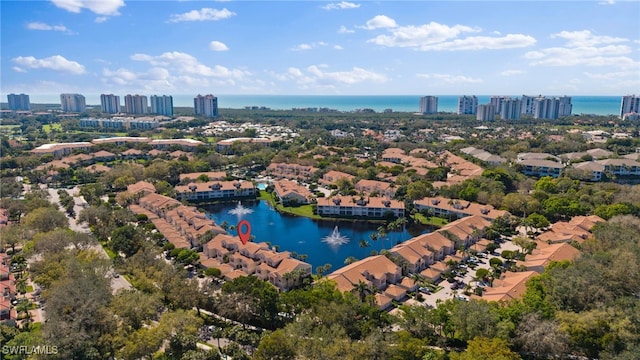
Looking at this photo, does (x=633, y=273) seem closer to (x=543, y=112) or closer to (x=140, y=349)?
(x=140, y=349)

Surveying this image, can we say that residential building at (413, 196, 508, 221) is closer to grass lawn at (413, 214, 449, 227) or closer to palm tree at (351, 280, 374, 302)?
grass lawn at (413, 214, 449, 227)

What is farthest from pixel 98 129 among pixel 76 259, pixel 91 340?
pixel 91 340

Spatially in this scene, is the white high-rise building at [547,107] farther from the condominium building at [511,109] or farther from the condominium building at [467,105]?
the condominium building at [467,105]

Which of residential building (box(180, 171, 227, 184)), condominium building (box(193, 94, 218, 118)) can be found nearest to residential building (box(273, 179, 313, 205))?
residential building (box(180, 171, 227, 184))

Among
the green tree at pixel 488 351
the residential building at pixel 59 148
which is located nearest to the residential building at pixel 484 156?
the green tree at pixel 488 351

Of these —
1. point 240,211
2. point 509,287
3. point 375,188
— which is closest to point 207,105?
point 240,211

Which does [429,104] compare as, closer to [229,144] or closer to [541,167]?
[229,144]
